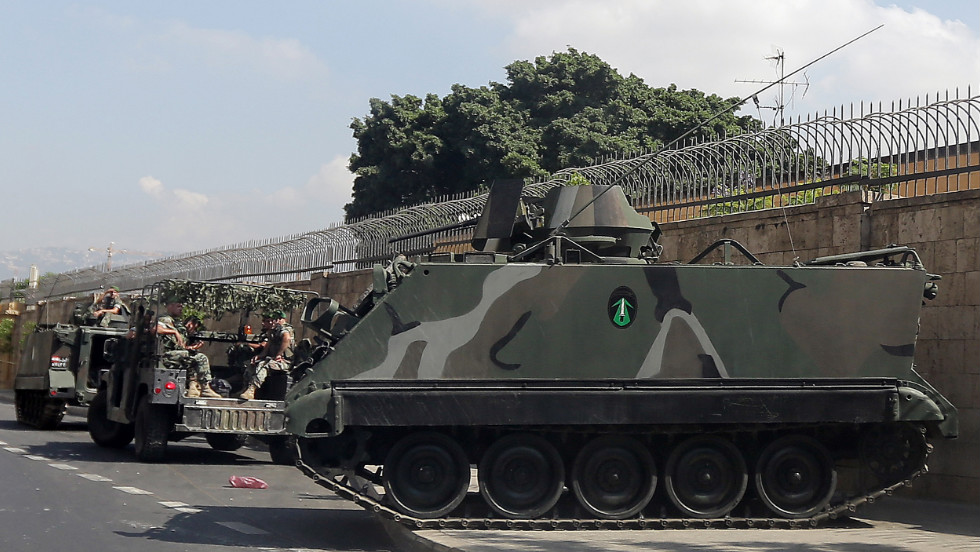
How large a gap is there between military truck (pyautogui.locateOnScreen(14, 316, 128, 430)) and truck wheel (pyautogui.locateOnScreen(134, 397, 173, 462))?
3.26 m

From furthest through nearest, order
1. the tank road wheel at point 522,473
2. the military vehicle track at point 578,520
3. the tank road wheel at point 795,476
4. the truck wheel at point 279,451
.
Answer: the truck wheel at point 279,451
the tank road wheel at point 795,476
the tank road wheel at point 522,473
the military vehicle track at point 578,520

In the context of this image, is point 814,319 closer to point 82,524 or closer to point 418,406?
point 418,406

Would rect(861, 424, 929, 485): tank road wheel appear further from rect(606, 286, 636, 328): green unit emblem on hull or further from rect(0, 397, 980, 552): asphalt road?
rect(606, 286, 636, 328): green unit emblem on hull

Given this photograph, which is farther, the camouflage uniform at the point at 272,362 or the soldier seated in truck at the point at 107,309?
the soldier seated in truck at the point at 107,309

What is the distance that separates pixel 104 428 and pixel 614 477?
945cm

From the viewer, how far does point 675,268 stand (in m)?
10.2

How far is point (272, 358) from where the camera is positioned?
563 inches

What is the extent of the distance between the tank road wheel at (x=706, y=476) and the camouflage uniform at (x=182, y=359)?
6.69 meters

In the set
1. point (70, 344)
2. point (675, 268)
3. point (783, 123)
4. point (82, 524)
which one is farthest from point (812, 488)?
point (70, 344)

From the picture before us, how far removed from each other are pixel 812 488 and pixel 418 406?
11.7 ft

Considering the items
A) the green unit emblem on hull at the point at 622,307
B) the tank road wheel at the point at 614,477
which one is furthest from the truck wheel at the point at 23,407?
the green unit emblem on hull at the point at 622,307

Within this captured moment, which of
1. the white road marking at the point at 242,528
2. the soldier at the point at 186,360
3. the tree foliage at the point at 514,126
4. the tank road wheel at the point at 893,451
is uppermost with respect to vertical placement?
the tree foliage at the point at 514,126

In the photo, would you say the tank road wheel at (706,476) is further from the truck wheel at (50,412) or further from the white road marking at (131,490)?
the truck wheel at (50,412)

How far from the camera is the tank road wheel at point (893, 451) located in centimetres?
1037
